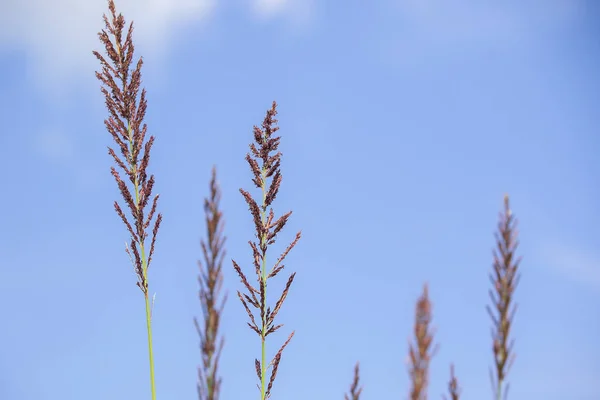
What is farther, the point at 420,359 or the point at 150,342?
the point at 150,342

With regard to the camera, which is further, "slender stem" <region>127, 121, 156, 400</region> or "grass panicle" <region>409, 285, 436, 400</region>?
"slender stem" <region>127, 121, 156, 400</region>

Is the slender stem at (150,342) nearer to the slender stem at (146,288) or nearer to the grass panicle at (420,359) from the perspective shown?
the slender stem at (146,288)

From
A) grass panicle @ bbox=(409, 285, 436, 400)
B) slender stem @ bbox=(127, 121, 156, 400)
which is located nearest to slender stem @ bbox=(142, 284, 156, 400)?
slender stem @ bbox=(127, 121, 156, 400)

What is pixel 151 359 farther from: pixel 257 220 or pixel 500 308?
pixel 500 308

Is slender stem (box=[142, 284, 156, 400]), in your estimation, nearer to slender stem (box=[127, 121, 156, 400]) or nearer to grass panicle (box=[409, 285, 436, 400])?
slender stem (box=[127, 121, 156, 400])

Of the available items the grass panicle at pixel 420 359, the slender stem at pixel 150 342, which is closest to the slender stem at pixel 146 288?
the slender stem at pixel 150 342

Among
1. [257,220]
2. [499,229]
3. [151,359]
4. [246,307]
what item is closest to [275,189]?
[257,220]

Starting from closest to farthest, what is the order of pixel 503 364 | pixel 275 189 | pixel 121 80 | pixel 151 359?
pixel 503 364
pixel 151 359
pixel 275 189
pixel 121 80

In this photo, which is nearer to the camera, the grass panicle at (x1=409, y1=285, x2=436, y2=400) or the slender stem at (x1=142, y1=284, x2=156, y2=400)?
the grass panicle at (x1=409, y1=285, x2=436, y2=400)

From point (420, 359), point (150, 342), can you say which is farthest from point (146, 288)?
point (420, 359)

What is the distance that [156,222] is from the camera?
1002 centimetres

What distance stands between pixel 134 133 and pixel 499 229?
608cm

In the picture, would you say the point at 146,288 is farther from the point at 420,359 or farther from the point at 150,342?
the point at 420,359

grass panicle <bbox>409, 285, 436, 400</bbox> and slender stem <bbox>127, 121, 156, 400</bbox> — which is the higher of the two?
slender stem <bbox>127, 121, 156, 400</bbox>
